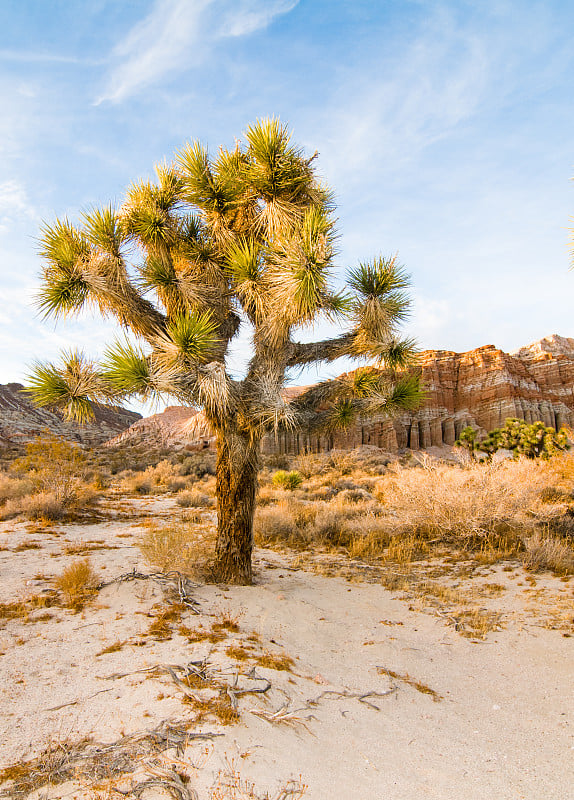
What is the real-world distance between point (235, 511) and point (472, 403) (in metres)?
48.6

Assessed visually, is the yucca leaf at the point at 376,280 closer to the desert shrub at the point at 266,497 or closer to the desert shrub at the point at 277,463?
the desert shrub at the point at 266,497

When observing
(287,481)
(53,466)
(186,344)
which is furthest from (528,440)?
(53,466)

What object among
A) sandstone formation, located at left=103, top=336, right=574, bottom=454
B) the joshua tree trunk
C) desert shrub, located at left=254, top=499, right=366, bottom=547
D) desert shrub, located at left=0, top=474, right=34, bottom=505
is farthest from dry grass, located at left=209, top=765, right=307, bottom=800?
sandstone formation, located at left=103, top=336, right=574, bottom=454

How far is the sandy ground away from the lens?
8.21ft

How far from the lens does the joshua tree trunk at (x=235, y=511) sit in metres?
6.28

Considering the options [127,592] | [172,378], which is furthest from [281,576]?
[172,378]

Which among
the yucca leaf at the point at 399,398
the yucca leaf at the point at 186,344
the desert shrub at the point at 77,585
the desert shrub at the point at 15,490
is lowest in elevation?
the desert shrub at the point at 77,585

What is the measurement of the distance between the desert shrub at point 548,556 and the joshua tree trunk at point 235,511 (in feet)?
13.7

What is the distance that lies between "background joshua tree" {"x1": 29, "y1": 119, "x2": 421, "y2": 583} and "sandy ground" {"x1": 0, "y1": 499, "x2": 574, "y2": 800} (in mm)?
1798

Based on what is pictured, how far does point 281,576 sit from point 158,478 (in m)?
13.9

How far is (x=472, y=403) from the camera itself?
49969 mm

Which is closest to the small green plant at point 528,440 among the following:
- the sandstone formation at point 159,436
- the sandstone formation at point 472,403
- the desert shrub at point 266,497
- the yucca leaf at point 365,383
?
the desert shrub at point 266,497

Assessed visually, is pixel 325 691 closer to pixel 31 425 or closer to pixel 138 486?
pixel 138 486

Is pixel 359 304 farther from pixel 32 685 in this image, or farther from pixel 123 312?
pixel 32 685
